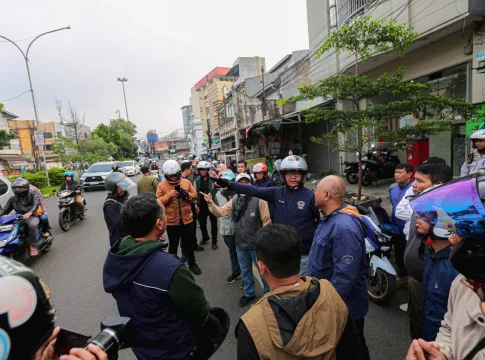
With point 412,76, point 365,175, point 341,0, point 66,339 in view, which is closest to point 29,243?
point 66,339

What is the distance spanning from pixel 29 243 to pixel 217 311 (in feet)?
16.9

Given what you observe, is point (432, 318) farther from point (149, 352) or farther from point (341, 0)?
point (341, 0)

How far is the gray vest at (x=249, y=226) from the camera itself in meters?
3.39

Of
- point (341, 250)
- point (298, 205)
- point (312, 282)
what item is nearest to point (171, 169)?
point (298, 205)

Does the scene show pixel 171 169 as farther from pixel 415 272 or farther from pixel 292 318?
pixel 292 318

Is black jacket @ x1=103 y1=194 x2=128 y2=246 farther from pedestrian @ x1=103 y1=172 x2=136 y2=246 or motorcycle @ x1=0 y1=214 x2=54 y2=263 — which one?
motorcycle @ x1=0 y1=214 x2=54 y2=263

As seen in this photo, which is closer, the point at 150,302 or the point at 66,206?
the point at 150,302

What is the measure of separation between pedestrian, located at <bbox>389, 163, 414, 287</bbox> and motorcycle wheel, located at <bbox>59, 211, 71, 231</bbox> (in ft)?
26.4

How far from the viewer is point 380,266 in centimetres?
320

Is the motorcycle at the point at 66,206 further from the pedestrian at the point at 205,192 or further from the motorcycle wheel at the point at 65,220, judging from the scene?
the pedestrian at the point at 205,192

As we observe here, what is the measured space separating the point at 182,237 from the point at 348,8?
1036 cm

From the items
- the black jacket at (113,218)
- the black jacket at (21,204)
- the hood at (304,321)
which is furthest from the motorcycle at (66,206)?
the hood at (304,321)

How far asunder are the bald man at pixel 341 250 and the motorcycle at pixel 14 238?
526 cm

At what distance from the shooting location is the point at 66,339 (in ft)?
3.02
